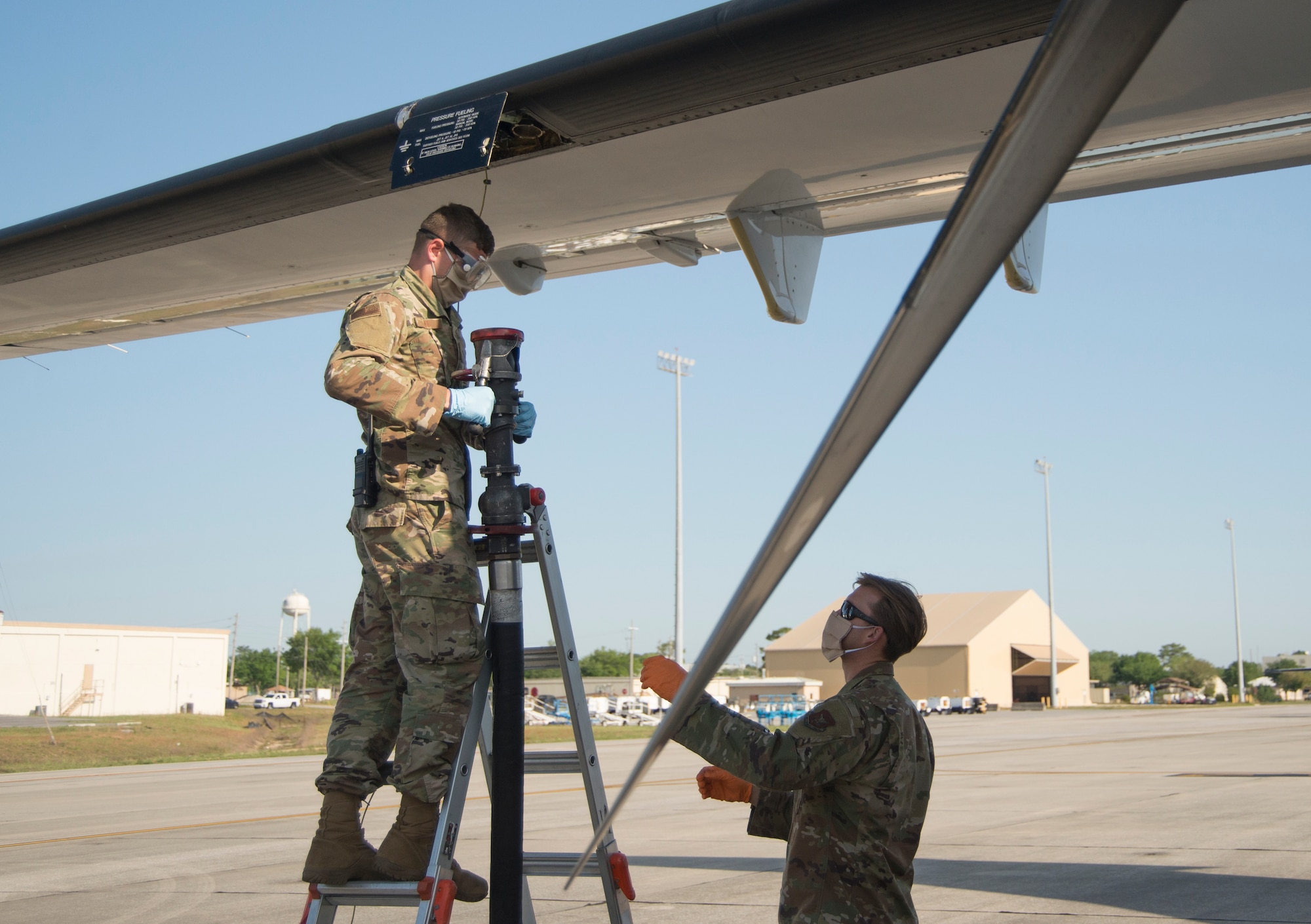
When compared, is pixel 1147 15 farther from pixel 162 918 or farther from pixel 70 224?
pixel 162 918

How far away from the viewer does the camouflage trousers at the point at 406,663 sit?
2.95 meters

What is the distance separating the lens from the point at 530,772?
323 cm

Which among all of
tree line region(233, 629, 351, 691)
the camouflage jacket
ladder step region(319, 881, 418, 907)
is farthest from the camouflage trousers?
tree line region(233, 629, 351, 691)

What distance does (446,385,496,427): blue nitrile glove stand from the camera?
3.07m

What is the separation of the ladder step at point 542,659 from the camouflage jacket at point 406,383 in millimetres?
531

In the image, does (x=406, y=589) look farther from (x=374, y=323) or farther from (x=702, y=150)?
(x=702, y=150)

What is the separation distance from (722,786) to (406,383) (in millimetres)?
1420

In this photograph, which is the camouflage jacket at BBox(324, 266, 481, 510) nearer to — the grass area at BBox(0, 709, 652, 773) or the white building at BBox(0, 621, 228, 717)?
the grass area at BBox(0, 709, 652, 773)

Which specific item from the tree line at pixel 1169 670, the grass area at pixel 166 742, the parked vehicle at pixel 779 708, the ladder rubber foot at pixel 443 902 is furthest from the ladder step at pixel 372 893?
the tree line at pixel 1169 670

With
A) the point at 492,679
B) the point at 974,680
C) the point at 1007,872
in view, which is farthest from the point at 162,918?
the point at 974,680

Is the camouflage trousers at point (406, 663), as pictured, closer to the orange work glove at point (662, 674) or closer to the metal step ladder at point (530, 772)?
the metal step ladder at point (530, 772)

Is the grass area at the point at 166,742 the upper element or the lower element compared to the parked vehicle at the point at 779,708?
upper

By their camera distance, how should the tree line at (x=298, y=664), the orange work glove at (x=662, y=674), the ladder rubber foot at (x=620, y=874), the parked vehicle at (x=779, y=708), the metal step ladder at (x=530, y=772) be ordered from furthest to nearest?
the tree line at (x=298, y=664), the parked vehicle at (x=779, y=708), the ladder rubber foot at (x=620, y=874), the metal step ladder at (x=530, y=772), the orange work glove at (x=662, y=674)

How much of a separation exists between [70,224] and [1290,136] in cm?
492
